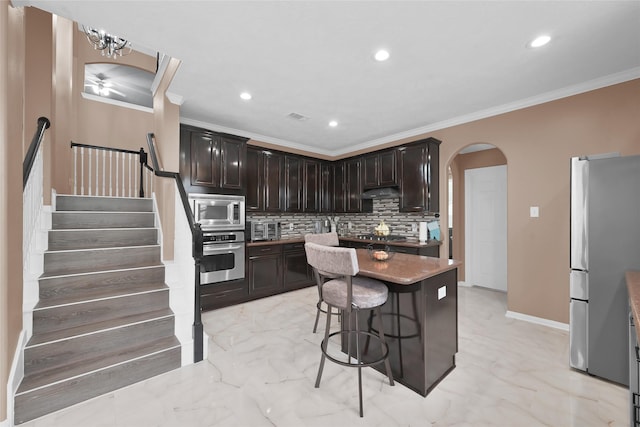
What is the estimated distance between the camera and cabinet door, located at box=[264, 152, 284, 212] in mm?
4668

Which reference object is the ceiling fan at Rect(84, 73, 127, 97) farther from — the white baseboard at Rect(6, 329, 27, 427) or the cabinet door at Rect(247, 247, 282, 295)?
the white baseboard at Rect(6, 329, 27, 427)

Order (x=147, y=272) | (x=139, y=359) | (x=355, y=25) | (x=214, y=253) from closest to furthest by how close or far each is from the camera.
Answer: (x=355, y=25)
(x=139, y=359)
(x=147, y=272)
(x=214, y=253)

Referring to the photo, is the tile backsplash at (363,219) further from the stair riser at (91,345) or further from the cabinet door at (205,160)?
the stair riser at (91,345)

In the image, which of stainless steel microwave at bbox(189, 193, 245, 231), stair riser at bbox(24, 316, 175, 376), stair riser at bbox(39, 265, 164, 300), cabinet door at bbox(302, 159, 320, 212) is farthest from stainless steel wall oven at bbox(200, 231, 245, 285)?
cabinet door at bbox(302, 159, 320, 212)

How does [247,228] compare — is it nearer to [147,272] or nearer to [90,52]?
[147,272]

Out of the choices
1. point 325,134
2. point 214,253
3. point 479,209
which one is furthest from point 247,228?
point 479,209

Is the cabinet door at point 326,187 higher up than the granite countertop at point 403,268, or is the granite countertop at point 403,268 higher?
the cabinet door at point 326,187

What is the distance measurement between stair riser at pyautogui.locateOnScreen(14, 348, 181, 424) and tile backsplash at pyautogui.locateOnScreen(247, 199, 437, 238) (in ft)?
8.28

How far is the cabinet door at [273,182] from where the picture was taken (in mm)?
4668

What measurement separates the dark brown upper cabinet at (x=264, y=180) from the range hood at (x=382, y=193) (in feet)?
5.33

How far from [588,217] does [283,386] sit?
2712 mm

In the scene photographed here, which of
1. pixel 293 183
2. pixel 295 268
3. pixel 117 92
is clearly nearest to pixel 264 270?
pixel 295 268

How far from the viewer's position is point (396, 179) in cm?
452

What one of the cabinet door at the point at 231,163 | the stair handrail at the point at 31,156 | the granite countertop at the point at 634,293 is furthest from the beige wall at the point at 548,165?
the stair handrail at the point at 31,156
